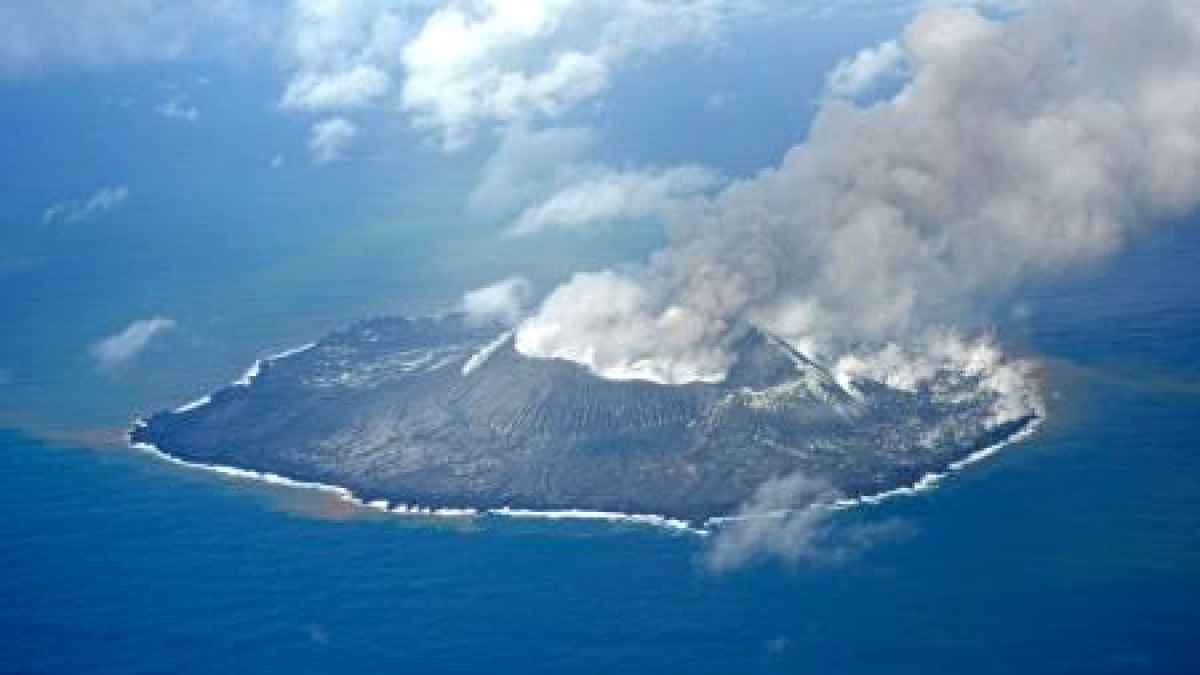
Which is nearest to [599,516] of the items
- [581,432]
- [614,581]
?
[614,581]

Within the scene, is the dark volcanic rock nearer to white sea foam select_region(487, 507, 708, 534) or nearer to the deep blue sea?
white sea foam select_region(487, 507, 708, 534)

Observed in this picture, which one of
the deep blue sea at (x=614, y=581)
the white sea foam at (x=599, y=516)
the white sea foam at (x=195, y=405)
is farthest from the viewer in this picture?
the white sea foam at (x=195, y=405)

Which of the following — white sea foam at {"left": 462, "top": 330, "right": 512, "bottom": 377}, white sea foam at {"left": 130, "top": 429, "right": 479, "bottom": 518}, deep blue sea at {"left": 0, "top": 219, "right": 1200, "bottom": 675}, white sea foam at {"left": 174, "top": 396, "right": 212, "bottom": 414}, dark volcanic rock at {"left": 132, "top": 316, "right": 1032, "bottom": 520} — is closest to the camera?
deep blue sea at {"left": 0, "top": 219, "right": 1200, "bottom": 675}

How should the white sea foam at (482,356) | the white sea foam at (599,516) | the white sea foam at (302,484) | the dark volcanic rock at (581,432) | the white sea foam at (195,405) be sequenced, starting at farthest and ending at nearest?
1. the white sea foam at (195,405)
2. the white sea foam at (482,356)
3. the dark volcanic rock at (581,432)
4. the white sea foam at (302,484)
5. the white sea foam at (599,516)

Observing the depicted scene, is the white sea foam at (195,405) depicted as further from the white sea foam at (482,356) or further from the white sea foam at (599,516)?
the white sea foam at (599,516)

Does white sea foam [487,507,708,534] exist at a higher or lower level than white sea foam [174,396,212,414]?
lower

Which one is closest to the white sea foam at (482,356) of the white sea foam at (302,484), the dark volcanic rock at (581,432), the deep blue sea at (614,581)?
the dark volcanic rock at (581,432)

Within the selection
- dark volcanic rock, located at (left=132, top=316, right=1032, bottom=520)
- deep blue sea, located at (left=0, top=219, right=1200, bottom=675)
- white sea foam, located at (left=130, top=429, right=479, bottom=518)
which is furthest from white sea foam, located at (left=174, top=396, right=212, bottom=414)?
deep blue sea, located at (left=0, top=219, right=1200, bottom=675)

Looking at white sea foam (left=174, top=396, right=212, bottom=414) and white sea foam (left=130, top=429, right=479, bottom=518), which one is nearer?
white sea foam (left=130, top=429, right=479, bottom=518)

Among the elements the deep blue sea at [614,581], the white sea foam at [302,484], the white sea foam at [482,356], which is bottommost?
the deep blue sea at [614,581]
